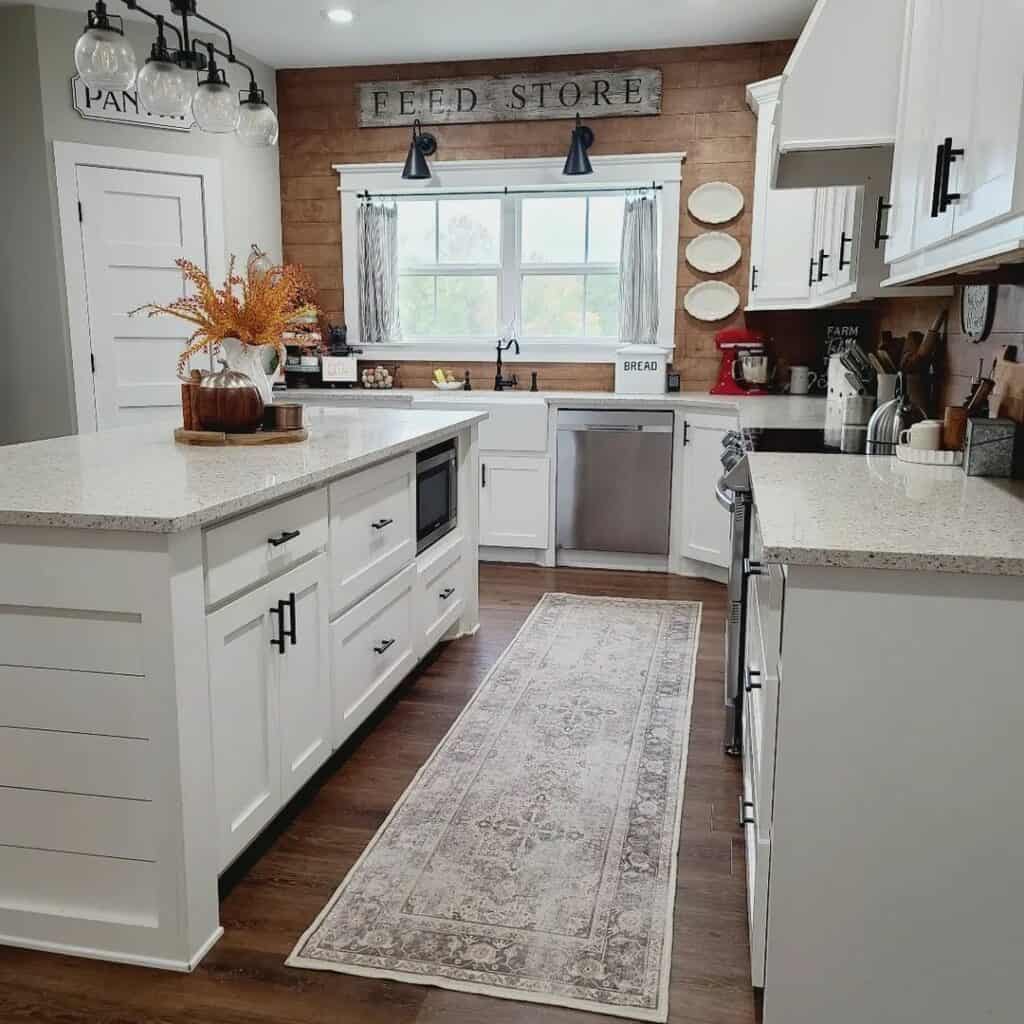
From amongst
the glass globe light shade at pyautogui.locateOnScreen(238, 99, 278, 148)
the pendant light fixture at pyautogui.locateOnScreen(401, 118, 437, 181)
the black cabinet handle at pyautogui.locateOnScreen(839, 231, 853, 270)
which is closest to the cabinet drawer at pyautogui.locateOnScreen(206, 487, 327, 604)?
the glass globe light shade at pyautogui.locateOnScreen(238, 99, 278, 148)

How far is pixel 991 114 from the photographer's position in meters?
1.45

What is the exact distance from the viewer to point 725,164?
5.20 m

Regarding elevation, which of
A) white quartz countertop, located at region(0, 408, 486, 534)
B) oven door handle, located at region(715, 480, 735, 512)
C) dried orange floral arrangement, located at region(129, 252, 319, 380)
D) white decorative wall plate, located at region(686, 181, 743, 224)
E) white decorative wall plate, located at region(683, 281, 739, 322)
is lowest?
oven door handle, located at region(715, 480, 735, 512)

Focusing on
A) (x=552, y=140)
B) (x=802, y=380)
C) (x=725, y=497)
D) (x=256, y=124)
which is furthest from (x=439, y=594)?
(x=552, y=140)

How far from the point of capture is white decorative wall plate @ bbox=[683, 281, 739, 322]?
5301mm

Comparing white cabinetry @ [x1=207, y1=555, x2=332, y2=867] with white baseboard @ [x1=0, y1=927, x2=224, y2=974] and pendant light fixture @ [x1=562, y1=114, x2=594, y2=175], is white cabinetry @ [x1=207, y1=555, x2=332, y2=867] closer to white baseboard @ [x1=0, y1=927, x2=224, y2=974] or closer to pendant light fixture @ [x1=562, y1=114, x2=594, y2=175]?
white baseboard @ [x1=0, y1=927, x2=224, y2=974]

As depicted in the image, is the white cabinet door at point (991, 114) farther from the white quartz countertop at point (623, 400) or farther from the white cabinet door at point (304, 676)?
the white quartz countertop at point (623, 400)

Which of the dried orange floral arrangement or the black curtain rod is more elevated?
the black curtain rod

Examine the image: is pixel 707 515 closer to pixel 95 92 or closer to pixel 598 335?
pixel 598 335

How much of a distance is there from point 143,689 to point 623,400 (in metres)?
3.45

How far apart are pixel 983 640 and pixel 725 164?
434 centimetres

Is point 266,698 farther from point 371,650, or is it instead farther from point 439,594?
point 439,594

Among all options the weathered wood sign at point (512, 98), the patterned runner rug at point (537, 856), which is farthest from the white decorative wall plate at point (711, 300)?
the patterned runner rug at point (537, 856)

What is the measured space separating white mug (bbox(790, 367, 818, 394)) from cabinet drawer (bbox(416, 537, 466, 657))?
7.69 ft
